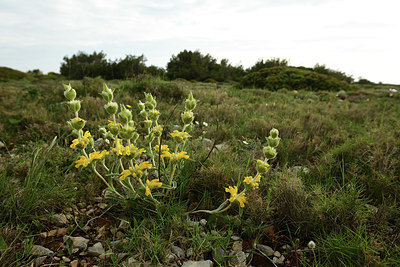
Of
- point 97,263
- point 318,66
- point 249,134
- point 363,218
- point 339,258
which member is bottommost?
point 97,263

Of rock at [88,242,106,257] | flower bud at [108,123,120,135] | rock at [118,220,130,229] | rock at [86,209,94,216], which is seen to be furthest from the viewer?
rock at [86,209,94,216]

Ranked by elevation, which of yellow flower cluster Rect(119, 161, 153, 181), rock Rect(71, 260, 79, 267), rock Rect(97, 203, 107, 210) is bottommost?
rock Rect(71, 260, 79, 267)

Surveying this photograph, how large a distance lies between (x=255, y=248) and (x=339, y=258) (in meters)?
0.50

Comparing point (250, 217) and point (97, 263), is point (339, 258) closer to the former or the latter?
point (250, 217)

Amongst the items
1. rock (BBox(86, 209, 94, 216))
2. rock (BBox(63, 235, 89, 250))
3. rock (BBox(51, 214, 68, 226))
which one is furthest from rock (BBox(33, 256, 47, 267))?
rock (BBox(86, 209, 94, 216))

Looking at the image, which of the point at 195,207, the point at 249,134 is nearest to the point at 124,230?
the point at 195,207

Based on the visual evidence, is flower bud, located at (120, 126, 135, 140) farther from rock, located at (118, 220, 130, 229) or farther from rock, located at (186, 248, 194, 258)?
rock, located at (186, 248, 194, 258)

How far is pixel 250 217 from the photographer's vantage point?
5.98 ft

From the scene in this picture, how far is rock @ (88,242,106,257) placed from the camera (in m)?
1.56

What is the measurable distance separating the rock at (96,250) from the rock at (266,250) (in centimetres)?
101

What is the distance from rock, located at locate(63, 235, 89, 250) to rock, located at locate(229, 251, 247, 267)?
36.9 inches

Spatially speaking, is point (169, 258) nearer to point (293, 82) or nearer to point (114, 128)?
point (114, 128)

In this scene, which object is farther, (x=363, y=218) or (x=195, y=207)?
(x=195, y=207)

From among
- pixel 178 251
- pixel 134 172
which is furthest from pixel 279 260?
pixel 134 172
